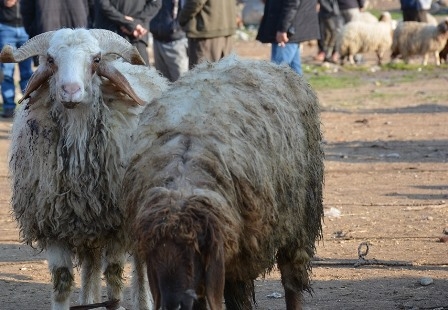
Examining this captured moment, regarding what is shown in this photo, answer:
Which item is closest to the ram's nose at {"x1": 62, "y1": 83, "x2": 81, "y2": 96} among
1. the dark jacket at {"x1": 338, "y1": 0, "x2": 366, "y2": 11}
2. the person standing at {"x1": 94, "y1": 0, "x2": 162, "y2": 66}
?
the person standing at {"x1": 94, "y1": 0, "x2": 162, "y2": 66}

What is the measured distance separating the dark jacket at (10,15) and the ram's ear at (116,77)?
8.07m

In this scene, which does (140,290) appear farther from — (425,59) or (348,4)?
(348,4)

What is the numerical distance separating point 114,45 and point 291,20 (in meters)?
5.81

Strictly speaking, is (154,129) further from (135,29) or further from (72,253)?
(135,29)

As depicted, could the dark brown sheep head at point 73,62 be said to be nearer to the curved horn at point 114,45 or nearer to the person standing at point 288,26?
the curved horn at point 114,45

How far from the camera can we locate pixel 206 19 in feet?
37.0

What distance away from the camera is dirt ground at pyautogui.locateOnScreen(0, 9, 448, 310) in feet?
22.3

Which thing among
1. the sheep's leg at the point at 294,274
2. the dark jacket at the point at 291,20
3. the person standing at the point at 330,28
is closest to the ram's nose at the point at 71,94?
the sheep's leg at the point at 294,274

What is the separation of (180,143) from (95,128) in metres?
1.55

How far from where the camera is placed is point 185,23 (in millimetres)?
11234

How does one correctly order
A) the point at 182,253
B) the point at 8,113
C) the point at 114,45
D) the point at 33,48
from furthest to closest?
the point at 8,113 → the point at 114,45 → the point at 33,48 → the point at 182,253

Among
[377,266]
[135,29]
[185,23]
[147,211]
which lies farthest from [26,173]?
[185,23]

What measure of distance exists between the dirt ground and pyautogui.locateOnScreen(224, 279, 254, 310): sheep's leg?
126cm

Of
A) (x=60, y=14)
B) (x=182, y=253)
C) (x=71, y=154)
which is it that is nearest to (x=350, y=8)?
(x=60, y=14)
